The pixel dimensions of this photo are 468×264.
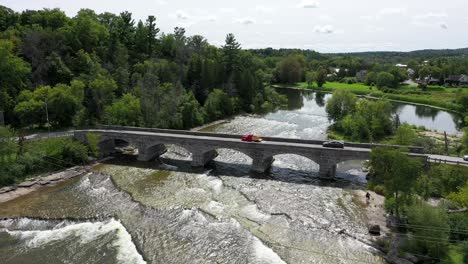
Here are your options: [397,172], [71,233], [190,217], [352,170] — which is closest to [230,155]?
[352,170]

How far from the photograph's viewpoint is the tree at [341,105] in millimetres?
80812

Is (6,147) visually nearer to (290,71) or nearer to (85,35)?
(85,35)

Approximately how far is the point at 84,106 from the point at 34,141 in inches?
724

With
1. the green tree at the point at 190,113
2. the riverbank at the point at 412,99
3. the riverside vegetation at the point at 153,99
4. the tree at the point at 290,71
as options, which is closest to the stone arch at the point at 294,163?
the riverside vegetation at the point at 153,99

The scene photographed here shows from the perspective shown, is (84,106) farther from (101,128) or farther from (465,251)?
(465,251)

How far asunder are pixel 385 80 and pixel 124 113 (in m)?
117

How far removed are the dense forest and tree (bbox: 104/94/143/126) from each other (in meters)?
0.18

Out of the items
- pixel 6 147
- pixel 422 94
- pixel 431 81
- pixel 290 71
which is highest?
pixel 290 71

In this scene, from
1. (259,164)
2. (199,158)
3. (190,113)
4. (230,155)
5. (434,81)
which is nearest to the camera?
(259,164)

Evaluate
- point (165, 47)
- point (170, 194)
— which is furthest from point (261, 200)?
point (165, 47)

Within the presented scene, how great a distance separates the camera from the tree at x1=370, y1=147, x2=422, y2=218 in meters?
34.0

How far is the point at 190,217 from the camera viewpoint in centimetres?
3869

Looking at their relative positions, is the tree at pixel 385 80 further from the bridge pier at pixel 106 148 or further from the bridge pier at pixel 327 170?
the bridge pier at pixel 106 148

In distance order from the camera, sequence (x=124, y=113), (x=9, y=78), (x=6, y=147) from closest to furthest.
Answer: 1. (x=6, y=147)
2. (x=124, y=113)
3. (x=9, y=78)
